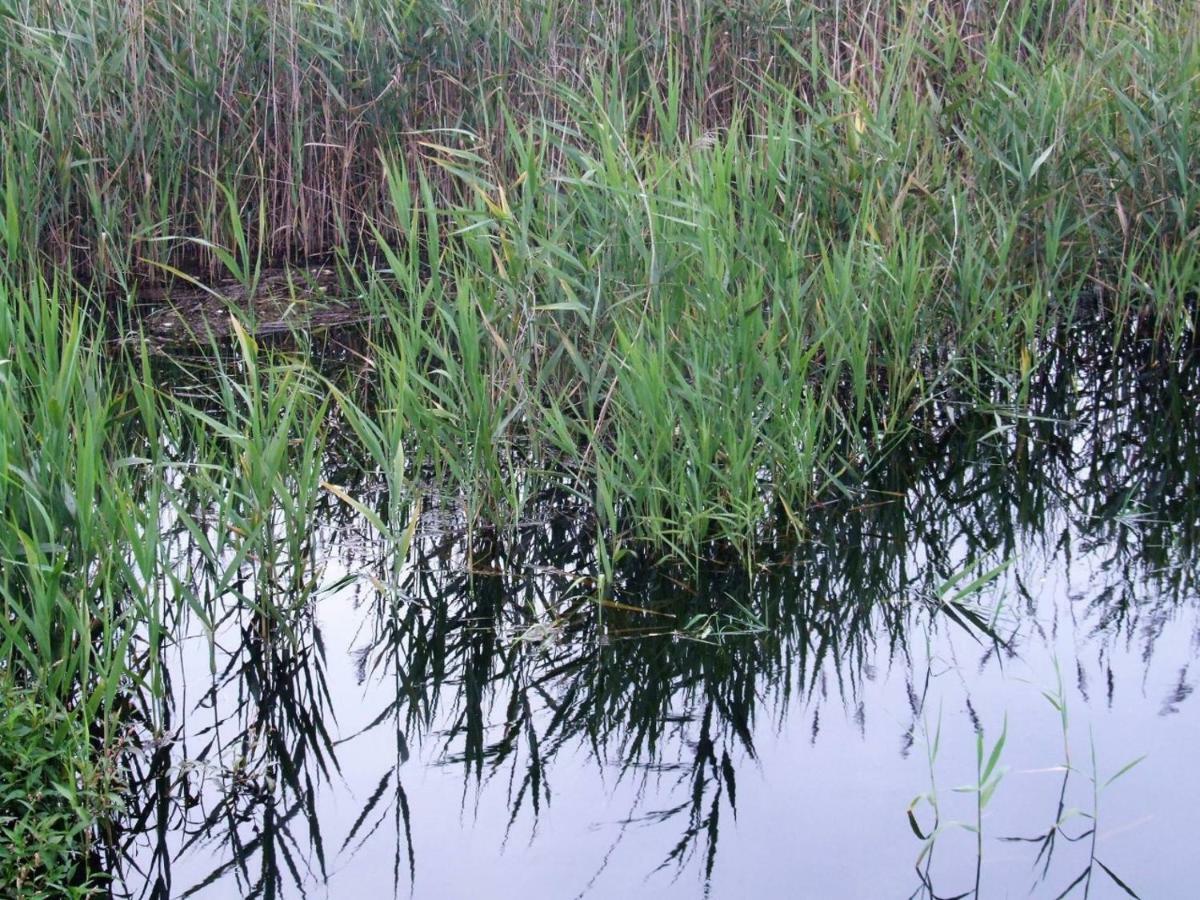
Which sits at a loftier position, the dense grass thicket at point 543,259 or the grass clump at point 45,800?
the dense grass thicket at point 543,259

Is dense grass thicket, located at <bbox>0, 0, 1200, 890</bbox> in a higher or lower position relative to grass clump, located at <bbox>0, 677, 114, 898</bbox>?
higher

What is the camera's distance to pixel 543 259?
132 inches

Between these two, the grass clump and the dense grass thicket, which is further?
the dense grass thicket

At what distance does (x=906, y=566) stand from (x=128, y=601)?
→ 5.63ft

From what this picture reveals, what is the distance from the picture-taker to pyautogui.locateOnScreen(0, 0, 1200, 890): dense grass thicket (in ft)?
8.95

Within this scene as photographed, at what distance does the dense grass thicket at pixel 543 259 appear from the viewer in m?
2.73

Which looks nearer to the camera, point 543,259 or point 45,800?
point 45,800

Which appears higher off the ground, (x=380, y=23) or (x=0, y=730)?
(x=380, y=23)

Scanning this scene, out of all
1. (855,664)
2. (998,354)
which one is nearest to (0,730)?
(855,664)

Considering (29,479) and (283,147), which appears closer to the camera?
(29,479)

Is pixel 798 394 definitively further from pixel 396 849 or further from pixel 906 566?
pixel 396 849

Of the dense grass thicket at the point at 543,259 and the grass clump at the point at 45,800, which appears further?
the dense grass thicket at the point at 543,259

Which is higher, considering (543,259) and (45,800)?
(543,259)

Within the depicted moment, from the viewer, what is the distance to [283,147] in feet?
18.0
